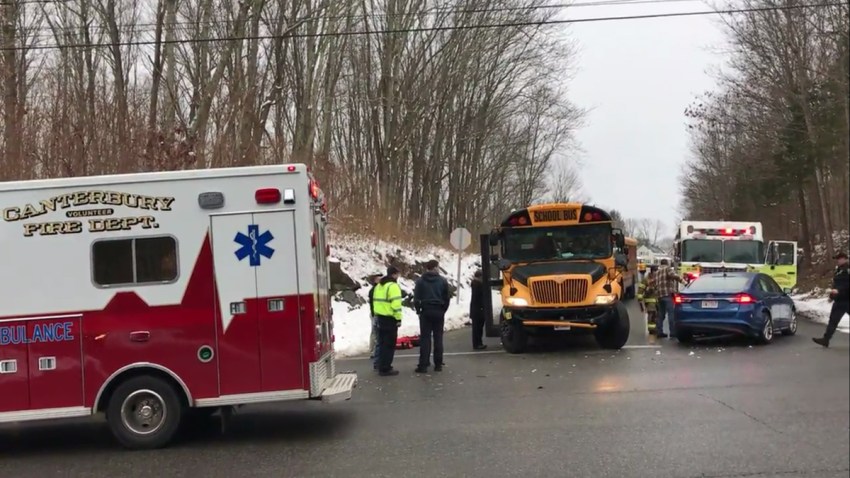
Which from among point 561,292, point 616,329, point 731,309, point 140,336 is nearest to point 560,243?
point 561,292

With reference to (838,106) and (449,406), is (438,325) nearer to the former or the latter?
(449,406)

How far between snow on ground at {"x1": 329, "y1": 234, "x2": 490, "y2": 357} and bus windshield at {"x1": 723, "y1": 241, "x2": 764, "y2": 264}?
8.50 metres

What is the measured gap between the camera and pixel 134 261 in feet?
25.6

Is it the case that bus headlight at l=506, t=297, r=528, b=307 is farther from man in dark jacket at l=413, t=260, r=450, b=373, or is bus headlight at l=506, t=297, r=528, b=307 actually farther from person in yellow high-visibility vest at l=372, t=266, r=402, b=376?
person in yellow high-visibility vest at l=372, t=266, r=402, b=376

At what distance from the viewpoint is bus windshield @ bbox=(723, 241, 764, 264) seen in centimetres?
2375

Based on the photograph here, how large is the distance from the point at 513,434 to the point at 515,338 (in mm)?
6651

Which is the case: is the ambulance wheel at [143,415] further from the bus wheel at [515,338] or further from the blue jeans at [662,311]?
the blue jeans at [662,311]

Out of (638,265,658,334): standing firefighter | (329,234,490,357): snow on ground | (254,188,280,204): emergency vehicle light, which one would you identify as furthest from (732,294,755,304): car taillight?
(254,188,280,204): emergency vehicle light

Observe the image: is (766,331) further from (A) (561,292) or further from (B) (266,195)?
(B) (266,195)

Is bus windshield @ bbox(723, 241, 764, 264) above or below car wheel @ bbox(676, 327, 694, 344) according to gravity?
above

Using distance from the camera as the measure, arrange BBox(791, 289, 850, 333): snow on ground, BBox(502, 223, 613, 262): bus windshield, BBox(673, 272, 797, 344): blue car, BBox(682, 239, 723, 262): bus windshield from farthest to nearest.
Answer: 1. BBox(682, 239, 723, 262): bus windshield
2. BBox(791, 289, 850, 333): snow on ground
3. BBox(502, 223, 613, 262): bus windshield
4. BBox(673, 272, 797, 344): blue car

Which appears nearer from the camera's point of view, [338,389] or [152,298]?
[152,298]

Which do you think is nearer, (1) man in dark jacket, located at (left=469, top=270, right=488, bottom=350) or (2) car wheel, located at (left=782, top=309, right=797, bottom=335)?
(2) car wheel, located at (left=782, top=309, right=797, bottom=335)

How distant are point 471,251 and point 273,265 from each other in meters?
39.7
